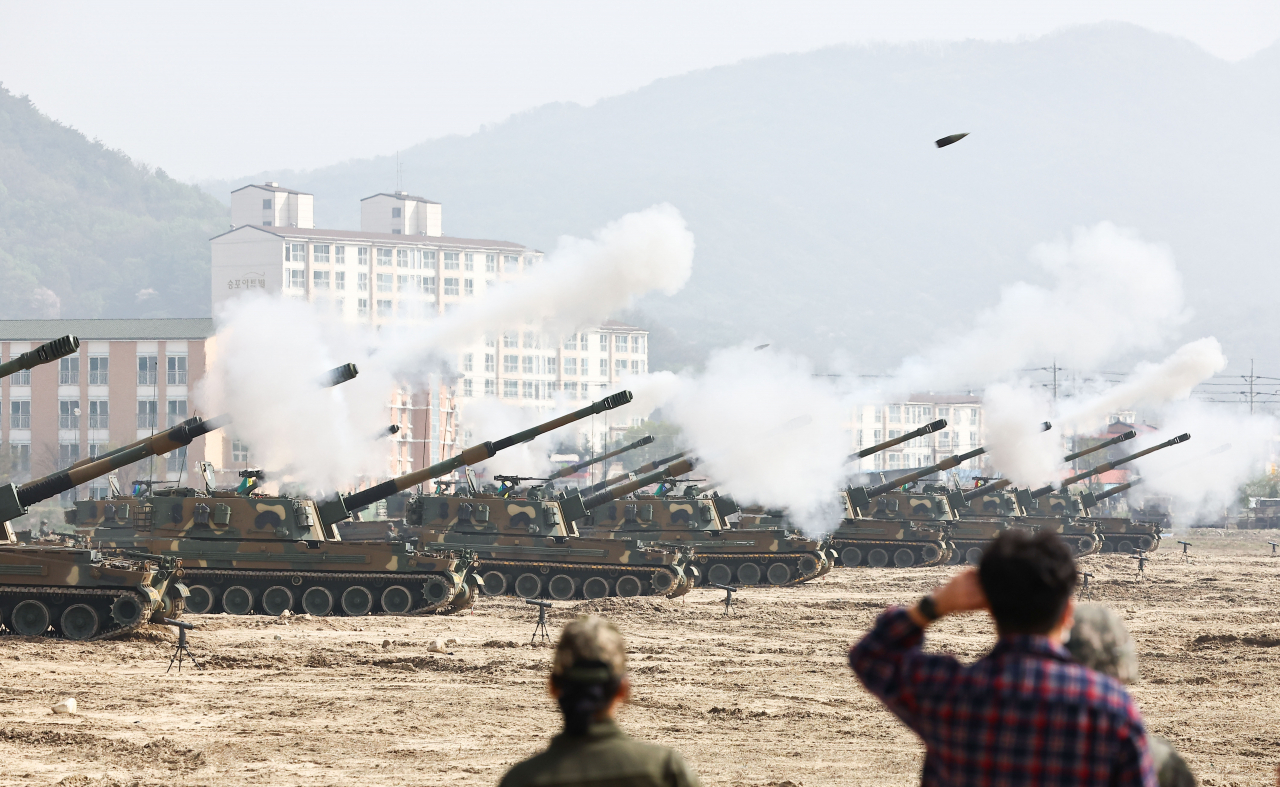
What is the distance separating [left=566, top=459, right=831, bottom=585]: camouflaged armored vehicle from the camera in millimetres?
39594

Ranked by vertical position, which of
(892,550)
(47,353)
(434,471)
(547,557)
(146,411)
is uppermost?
(146,411)

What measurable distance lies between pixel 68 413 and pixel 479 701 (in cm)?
7749

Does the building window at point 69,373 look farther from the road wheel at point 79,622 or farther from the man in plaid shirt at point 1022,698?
the man in plaid shirt at point 1022,698

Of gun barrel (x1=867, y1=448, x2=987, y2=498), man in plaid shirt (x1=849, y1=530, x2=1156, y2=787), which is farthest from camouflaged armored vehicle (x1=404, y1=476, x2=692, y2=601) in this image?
man in plaid shirt (x1=849, y1=530, x2=1156, y2=787)

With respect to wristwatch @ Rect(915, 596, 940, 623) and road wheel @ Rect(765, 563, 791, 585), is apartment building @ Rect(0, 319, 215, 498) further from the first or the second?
wristwatch @ Rect(915, 596, 940, 623)

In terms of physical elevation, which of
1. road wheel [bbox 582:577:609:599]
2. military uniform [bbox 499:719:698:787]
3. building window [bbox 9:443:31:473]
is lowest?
road wheel [bbox 582:577:609:599]

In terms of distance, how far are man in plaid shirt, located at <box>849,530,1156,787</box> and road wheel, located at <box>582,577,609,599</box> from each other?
29068 millimetres

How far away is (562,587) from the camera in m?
33.8

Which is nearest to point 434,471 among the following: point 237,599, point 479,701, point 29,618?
point 237,599

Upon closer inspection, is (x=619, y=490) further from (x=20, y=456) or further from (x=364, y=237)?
(x=364, y=237)

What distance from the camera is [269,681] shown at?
63.4 ft

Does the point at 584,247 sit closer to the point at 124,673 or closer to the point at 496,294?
the point at 496,294

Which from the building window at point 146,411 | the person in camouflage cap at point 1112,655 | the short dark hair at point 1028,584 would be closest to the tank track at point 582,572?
the person in camouflage cap at point 1112,655

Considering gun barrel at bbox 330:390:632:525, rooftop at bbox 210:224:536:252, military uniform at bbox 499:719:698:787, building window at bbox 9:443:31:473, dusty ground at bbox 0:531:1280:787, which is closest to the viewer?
military uniform at bbox 499:719:698:787
